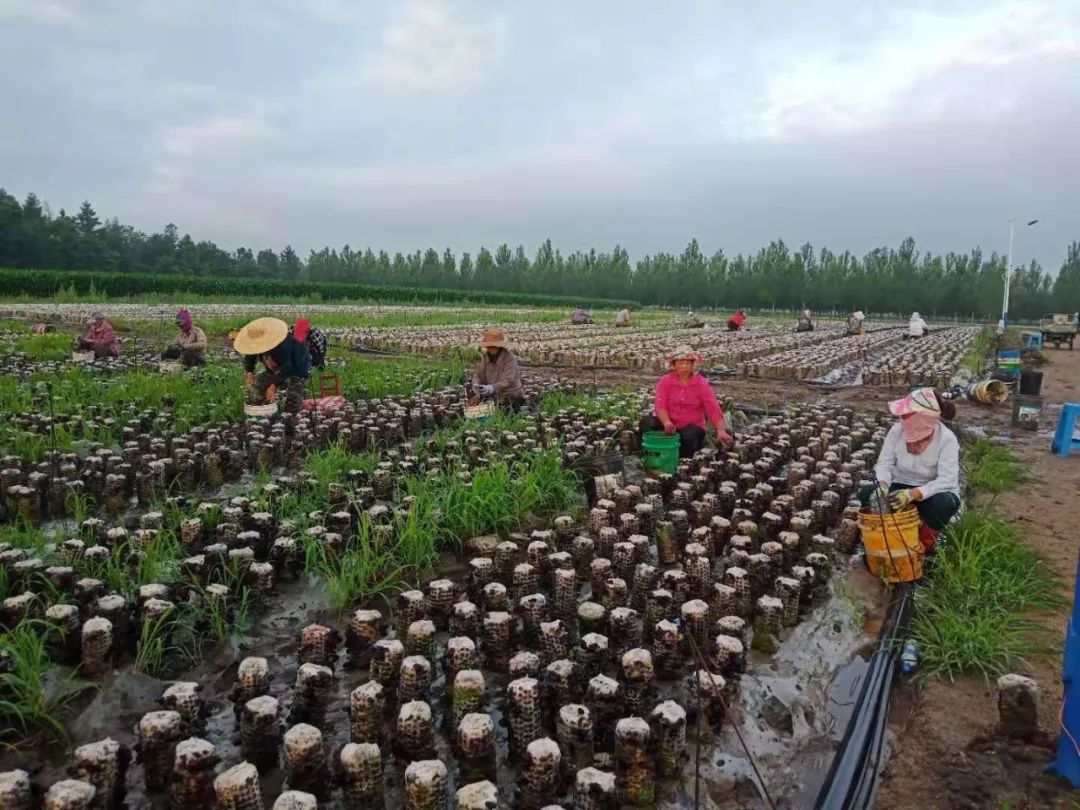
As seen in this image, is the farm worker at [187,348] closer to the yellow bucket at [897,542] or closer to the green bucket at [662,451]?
the green bucket at [662,451]

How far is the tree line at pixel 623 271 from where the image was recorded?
145 feet

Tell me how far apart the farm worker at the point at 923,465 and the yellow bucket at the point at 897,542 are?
11 centimetres

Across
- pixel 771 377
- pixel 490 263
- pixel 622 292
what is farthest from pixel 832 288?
pixel 771 377

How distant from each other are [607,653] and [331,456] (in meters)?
2.99

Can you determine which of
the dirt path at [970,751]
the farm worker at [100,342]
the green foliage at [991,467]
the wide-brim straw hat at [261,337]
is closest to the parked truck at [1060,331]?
the green foliage at [991,467]

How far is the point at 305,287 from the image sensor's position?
40.7m

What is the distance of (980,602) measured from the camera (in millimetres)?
3453

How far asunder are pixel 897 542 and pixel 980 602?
17.9 inches

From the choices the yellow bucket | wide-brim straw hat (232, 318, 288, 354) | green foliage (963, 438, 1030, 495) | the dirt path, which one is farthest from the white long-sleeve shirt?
wide-brim straw hat (232, 318, 288, 354)

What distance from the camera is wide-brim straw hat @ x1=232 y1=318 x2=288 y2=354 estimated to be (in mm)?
6457

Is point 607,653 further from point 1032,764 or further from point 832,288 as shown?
point 832,288

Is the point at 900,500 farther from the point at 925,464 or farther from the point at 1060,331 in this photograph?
the point at 1060,331

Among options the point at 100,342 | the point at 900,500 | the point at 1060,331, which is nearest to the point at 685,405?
the point at 900,500

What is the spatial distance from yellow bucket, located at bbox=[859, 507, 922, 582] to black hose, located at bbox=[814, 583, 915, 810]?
71cm
